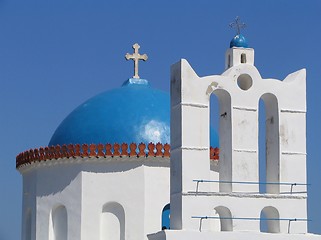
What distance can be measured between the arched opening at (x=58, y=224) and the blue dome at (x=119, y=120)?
1.63 m

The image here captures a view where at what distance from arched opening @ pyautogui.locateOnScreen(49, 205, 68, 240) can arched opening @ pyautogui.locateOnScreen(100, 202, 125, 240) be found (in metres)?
0.92

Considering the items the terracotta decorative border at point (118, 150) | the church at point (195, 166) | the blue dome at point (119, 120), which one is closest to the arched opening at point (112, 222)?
the church at point (195, 166)

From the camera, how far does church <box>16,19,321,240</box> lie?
1856 cm

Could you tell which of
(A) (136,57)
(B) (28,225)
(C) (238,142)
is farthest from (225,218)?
(A) (136,57)

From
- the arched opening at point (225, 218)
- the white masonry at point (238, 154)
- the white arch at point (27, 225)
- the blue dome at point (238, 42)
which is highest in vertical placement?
the blue dome at point (238, 42)

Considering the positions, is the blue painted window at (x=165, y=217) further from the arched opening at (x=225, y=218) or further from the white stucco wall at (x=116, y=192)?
the arched opening at (x=225, y=218)

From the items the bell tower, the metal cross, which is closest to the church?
the bell tower

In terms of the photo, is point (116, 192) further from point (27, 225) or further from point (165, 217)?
point (27, 225)

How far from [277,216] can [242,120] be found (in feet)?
6.37

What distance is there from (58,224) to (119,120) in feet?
9.33

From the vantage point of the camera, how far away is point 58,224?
927 inches

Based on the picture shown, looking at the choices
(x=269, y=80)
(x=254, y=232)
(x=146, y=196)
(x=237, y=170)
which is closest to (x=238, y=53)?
(x=269, y=80)

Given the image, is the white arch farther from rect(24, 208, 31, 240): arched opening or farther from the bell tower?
the bell tower

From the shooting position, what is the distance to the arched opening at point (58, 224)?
2334 centimetres
